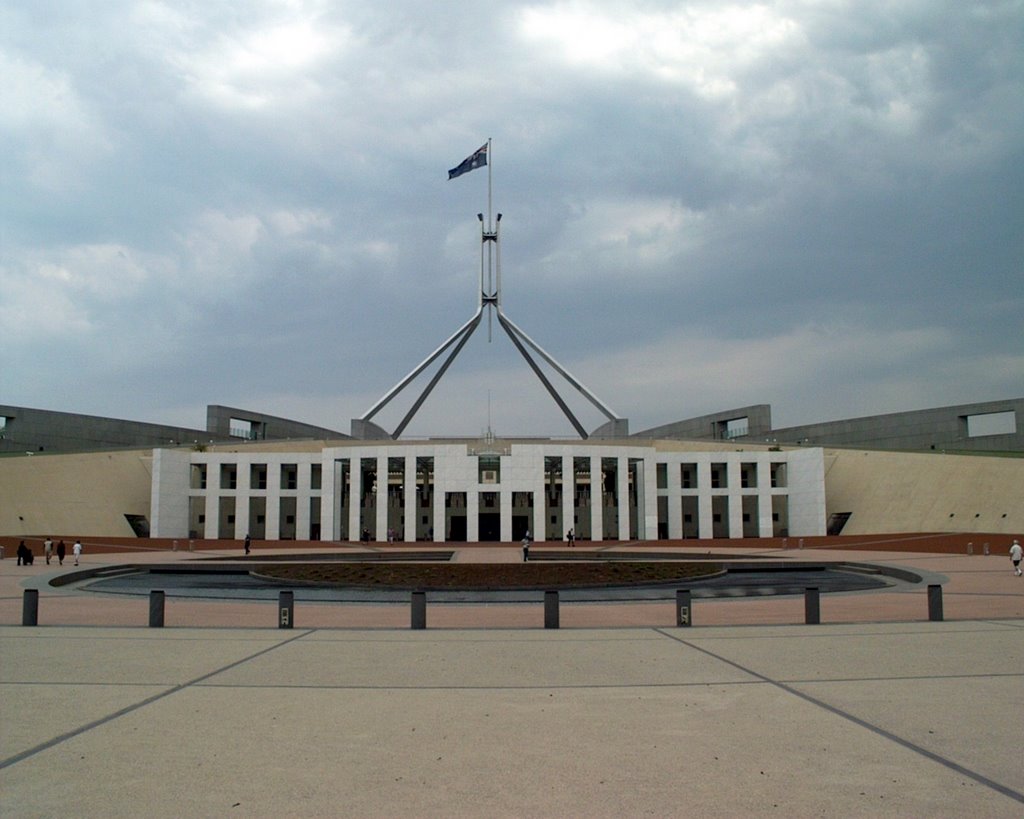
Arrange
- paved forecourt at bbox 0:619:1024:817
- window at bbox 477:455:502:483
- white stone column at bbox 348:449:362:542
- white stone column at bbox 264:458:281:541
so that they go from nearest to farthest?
paved forecourt at bbox 0:619:1024:817 → white stone column at bbox 348:449:362:542 → window at bbox 477:455:502:483 → white stone column at bbox 264:458:281:541

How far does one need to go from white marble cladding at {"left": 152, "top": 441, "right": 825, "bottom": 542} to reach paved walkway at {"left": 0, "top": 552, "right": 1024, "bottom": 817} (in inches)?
1490

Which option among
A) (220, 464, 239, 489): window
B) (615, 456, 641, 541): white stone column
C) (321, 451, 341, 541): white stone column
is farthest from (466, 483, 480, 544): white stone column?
(220, 464, 239, 489): window

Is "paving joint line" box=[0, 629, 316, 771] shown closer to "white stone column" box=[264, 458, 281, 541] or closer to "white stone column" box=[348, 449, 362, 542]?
"white stone column" box=[348, 449, 362, 542]

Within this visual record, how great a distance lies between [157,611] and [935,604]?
37.1ft

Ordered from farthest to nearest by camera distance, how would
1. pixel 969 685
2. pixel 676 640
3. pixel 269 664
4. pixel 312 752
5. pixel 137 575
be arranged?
1. pixel 137 575
2. pixel 676 640
3. pixel 269 664
4. pixel 969 685
5. pixel 312 752

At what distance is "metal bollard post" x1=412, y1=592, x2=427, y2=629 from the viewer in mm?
11617

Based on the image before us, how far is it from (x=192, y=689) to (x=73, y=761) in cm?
229

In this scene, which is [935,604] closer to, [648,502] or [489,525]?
[648,502]

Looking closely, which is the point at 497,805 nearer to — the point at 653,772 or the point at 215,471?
the point at 653,772

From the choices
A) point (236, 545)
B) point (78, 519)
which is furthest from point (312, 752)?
point (78, 519)

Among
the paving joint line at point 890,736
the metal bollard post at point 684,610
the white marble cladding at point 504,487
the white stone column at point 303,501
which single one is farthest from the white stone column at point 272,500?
the paving joint line at point 890,736

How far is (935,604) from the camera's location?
12289 millimetres

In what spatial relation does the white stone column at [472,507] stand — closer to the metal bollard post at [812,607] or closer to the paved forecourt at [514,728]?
→ the metal bollard post at [812,607]

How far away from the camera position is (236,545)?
45.0 m
